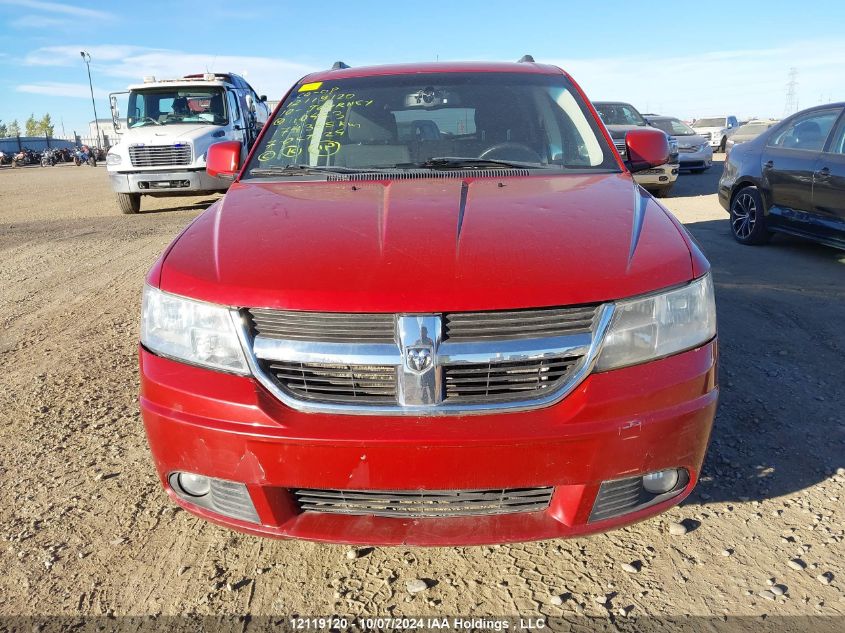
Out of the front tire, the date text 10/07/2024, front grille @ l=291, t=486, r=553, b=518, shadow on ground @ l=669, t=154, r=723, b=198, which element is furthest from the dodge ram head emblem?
shadow on ground @ l=669, t=154, r=723, b=198

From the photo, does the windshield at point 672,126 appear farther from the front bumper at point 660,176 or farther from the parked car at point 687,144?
the front bumper at point 660,176

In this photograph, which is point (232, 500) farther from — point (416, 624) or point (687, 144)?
point (687, 144)

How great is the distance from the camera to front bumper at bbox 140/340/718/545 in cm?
173

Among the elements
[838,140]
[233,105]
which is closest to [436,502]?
[838,140]

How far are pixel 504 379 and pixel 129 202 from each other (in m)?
11.0

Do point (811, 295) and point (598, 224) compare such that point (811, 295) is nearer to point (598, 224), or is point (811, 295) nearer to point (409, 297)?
point (598, 224)

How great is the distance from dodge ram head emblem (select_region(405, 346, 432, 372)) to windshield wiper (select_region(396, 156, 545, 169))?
1.33 m

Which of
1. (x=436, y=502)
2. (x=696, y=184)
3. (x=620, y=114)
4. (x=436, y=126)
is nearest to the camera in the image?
(x=436, y=502)

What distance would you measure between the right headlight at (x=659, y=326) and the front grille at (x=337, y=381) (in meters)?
0.59

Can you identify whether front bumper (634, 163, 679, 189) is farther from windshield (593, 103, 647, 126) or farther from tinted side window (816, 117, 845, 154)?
tinted side window (816, 117, 845, 154)

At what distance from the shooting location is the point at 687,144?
50.4ft

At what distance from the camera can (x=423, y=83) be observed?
127 inches

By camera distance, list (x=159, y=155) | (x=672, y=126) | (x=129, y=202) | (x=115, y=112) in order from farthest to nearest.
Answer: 1. (x=672, y=126)
2. (x=115, y=112)
3. (x=129, y=202)
4. (x=159, y=155)

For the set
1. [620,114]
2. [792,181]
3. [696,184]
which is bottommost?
[696,184]
